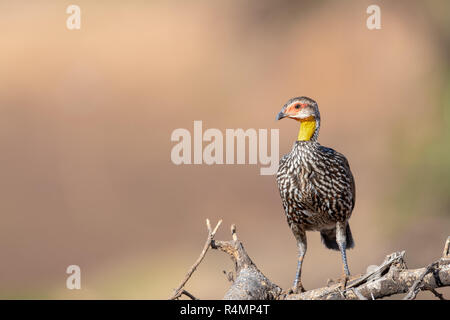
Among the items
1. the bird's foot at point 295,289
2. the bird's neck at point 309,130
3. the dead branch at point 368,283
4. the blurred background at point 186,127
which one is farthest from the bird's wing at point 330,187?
the blurred background at point 186,127

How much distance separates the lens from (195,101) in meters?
16.1

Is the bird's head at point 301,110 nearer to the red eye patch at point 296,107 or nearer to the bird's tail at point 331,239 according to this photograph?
the red eye patch at point 296,107

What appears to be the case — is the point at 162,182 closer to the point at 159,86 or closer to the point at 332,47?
the point at 159,86

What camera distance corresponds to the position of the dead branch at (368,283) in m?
4.31

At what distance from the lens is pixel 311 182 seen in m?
5.44

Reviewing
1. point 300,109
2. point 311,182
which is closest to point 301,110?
point 300,109

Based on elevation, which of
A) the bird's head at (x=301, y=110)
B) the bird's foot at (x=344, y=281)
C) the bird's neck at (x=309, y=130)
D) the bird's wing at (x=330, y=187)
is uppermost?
the bird's head at (x=301, y=110)

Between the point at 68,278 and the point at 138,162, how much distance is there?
3.26 meters

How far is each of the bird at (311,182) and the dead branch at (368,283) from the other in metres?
0.65

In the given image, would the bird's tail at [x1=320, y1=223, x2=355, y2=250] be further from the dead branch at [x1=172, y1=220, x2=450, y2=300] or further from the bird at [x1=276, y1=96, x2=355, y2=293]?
the dead branch at [x1=172, y1=220, x2=450, y2=300]

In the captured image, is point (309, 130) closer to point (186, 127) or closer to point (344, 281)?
point (344, 281)

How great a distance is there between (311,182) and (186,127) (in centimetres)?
1039

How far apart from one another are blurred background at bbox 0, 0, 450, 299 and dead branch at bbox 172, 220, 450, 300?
8.60 meters

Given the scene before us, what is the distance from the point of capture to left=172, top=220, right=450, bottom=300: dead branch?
4312 mm
